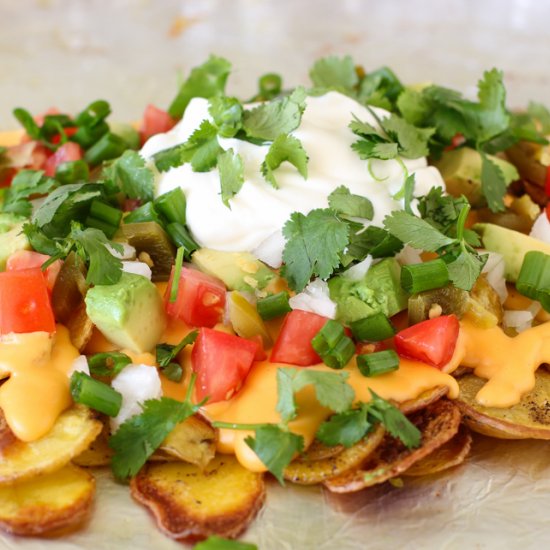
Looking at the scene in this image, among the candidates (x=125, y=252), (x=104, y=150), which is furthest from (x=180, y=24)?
(x=125, y=252)

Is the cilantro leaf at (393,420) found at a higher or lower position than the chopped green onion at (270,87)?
lower

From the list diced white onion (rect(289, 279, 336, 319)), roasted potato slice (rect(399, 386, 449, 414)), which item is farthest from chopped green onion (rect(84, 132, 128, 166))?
roasted potato slice (rect(399, 386, 449, 414))

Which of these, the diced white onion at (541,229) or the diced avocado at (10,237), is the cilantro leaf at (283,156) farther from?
the diced white onion at (541,229)

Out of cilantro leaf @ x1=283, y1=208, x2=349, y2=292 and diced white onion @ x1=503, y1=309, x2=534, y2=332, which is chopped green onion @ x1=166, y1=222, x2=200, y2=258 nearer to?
cilantro leaf @ x1=283, y1=208, x2=349, y2=292

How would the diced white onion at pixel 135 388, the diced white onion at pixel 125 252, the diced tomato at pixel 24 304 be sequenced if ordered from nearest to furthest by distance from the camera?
the diced white onion at pixel 135 388, the diced tomato at pixel 24 304, the diced white onion at pixel 125 252

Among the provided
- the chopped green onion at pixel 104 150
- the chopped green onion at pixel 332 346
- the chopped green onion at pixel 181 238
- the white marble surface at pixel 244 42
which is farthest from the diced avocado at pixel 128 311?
the white marble surface at pixel 244 42

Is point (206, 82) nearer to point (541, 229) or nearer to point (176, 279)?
point (176, 279)
